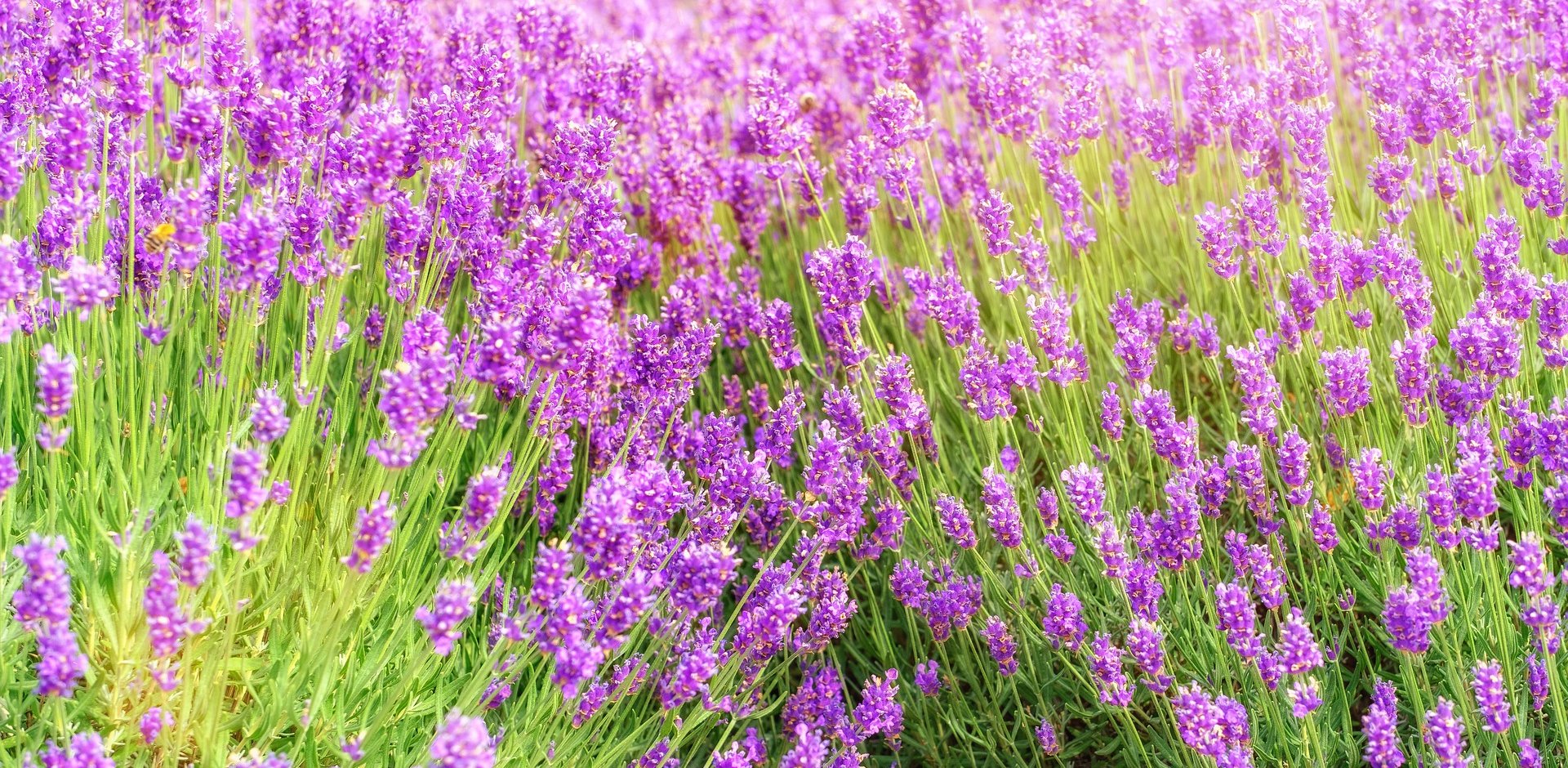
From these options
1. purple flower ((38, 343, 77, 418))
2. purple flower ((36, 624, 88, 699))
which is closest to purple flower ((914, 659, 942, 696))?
purple flower ((36, 624, 88, 699))

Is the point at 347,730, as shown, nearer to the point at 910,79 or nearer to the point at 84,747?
the point at 84,747

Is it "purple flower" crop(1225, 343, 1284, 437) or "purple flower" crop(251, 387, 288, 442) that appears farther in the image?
"purple flower" crop(1225, 343, 1284, 437)

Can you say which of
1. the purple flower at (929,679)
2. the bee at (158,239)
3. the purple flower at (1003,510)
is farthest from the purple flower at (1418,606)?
the bee at (158,239)

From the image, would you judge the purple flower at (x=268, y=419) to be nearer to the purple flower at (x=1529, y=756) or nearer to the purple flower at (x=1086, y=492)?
the purple flower at (x=1086, y=492)

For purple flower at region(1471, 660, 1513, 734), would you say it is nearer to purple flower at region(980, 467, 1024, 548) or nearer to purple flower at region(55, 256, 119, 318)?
purple flower at region(980, 467, 1024, 548)

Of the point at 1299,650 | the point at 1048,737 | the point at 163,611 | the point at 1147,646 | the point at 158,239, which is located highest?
the point at 158,239

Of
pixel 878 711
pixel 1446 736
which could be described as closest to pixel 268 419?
pixel 878 711

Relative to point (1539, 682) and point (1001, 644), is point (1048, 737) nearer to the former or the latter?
point (1001, 644)

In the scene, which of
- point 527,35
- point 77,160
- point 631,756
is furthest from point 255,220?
point 527,35
